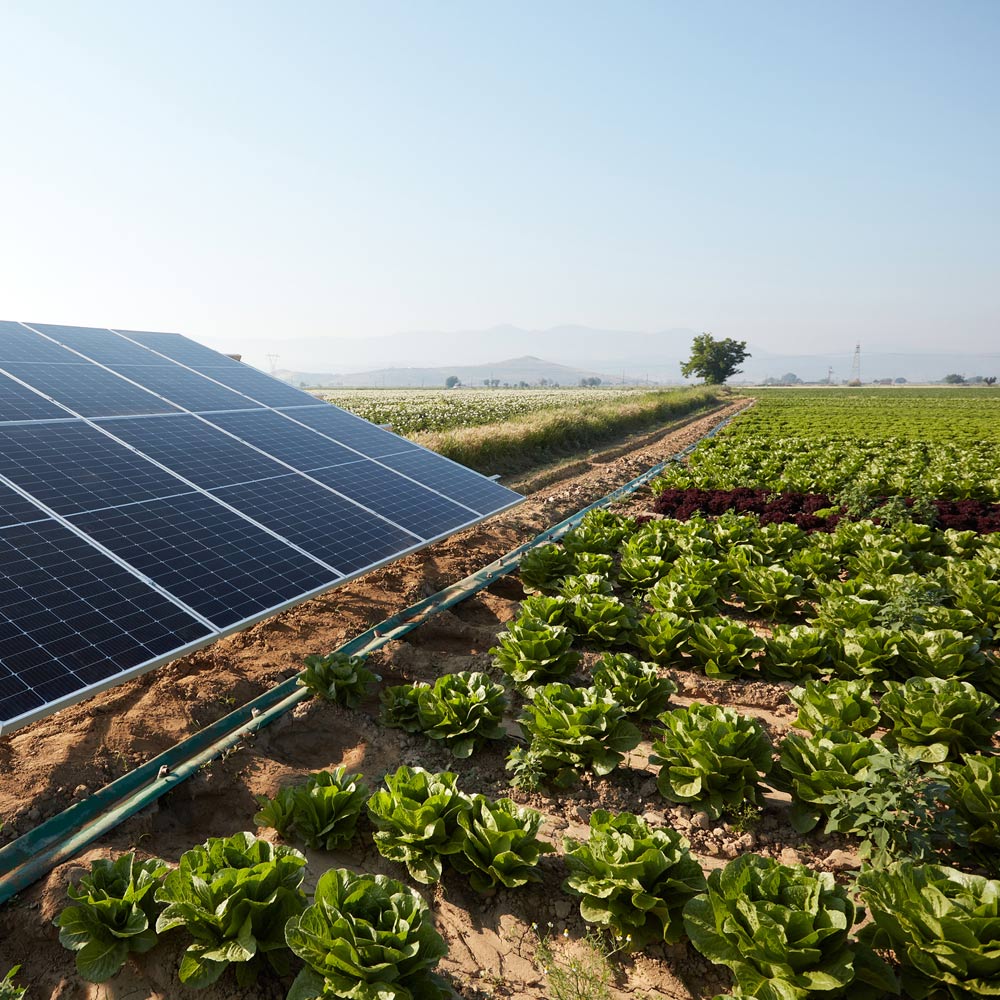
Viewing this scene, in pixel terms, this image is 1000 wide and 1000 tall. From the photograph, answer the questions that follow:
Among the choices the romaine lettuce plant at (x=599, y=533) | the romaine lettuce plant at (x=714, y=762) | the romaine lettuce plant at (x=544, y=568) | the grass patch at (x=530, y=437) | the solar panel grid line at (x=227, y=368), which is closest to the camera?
the romaine lettuce plant at (x=714, y=762)

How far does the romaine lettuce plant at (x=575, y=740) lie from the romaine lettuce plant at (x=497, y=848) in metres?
1.07

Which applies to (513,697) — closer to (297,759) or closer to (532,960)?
(297,759)

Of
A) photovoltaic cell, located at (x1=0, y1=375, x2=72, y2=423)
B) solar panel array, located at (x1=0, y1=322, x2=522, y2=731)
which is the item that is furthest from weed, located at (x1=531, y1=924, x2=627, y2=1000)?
photovoltaic cell, located at (x1=0, y1=375, x2=72, y2=423)

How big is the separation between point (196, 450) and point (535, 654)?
6.27 meters

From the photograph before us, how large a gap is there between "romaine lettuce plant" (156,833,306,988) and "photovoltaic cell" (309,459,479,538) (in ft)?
17.9

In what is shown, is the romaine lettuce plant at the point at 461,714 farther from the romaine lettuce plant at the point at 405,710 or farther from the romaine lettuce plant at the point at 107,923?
the romaine lettuce plant at the point at 107,923

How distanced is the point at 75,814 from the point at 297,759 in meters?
1.84

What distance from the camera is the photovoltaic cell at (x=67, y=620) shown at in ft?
15.2

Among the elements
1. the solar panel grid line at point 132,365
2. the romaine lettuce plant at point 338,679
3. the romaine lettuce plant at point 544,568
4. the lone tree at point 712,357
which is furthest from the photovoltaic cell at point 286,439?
the lone tree at point 712,357

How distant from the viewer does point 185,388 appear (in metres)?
12.2

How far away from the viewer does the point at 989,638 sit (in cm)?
791

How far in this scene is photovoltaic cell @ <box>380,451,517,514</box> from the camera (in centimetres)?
1110

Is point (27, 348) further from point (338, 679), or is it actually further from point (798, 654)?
point (798, 654)

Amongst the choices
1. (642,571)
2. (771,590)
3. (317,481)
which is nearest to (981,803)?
(771,590)
